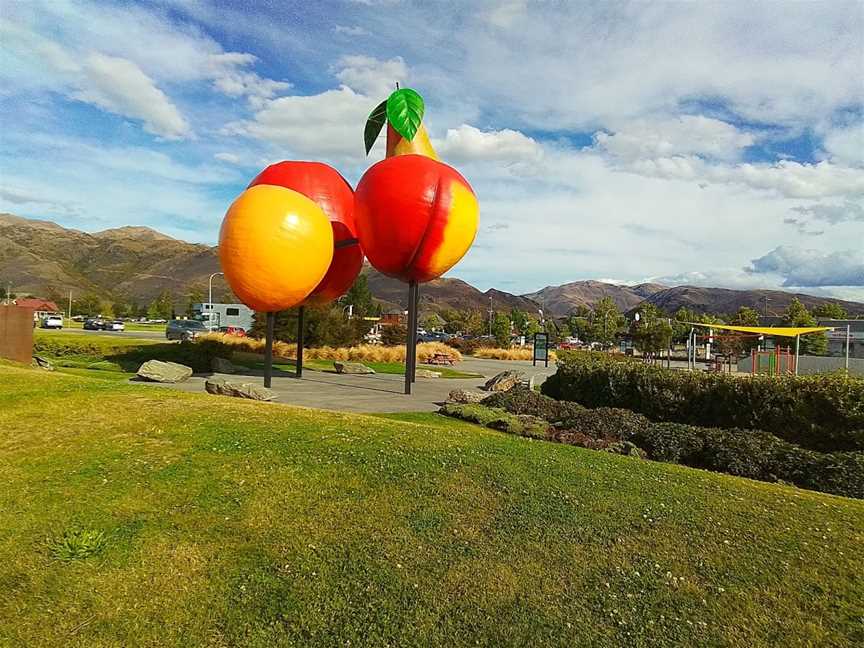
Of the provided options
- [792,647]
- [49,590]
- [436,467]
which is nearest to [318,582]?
[49,590]

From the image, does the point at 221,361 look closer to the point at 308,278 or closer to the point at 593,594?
the point at 308,278

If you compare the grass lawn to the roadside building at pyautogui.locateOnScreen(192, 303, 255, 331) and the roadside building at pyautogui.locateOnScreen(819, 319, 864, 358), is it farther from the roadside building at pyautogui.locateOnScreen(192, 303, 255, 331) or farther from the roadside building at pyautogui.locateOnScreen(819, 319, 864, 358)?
the roadside building at pyautogui.locateOnScreen(192, 303, 255, 331)

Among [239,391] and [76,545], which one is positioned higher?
[239,391]

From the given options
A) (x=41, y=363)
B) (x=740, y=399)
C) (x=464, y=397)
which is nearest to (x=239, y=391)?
(x=464, y=397)

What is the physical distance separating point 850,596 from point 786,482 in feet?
15.0

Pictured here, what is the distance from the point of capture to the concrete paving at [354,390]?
15.5m

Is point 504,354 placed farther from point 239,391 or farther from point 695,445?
point 695,445

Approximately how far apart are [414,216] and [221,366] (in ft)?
34.1

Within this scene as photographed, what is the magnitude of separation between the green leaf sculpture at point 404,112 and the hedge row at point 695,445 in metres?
9.52

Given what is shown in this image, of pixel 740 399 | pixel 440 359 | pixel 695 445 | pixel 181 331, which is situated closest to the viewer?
pixel 695 445

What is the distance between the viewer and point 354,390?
61.5 feet

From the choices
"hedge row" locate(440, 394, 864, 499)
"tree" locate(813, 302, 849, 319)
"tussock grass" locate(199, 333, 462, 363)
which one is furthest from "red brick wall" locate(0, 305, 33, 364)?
"tree" locate(813, 302, 849, 319)

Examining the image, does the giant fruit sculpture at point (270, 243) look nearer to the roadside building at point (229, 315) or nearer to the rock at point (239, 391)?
the rock at point (239, 391)

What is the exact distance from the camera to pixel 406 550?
5.55 meters
